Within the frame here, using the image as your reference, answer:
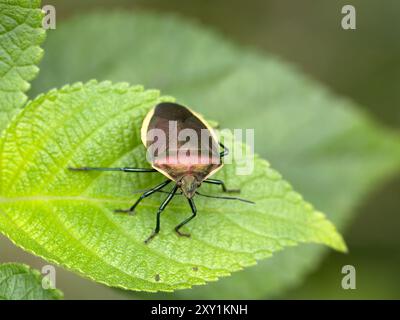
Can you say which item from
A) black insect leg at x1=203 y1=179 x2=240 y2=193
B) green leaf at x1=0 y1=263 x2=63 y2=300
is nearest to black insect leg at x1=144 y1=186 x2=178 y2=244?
black insect leg at x1=203 y1=179 x2=240 y2=193

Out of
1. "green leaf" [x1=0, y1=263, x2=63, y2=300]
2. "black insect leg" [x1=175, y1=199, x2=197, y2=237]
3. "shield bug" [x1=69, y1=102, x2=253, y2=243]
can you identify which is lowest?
"green leaf" [x1=0, y1=263, x2=63, y2=300]

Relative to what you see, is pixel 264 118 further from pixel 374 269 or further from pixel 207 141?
pixel 374 269

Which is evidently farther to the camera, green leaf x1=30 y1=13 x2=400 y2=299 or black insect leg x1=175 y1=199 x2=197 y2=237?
green leaf x1=30 y1=13 x2=400 y2=299

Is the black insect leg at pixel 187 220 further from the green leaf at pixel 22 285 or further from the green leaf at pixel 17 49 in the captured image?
the green leaf at pixel 17 49

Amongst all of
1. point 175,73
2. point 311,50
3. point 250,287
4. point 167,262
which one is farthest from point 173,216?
point 311,50

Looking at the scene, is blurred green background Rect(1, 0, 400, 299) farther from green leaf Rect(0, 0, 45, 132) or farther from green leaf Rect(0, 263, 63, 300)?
green leaf Rect(0, 263, 63, 300)

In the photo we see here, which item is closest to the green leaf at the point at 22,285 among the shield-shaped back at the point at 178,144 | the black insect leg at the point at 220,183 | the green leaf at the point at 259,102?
the shield-shaped back at the point at 178,144
